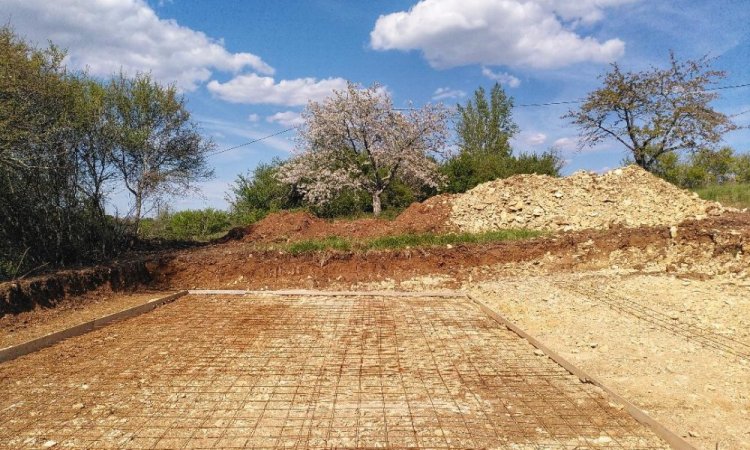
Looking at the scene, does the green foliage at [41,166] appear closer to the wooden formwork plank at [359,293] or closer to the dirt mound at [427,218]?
the wooden formwork plank at [359,293]

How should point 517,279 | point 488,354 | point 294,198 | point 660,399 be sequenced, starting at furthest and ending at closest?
point 294,198, point 517,279, point 488,354, point 660,399

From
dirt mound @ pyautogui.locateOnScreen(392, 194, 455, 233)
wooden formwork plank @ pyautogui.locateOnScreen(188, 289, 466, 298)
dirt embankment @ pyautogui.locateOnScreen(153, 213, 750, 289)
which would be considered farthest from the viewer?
dirt mound @ pyautogui.locateOnScreen(392, 194, 455, 233)

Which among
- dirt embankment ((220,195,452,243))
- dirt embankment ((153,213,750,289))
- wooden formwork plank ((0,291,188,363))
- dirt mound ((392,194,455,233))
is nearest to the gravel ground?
dirt embankment ((153,213,750,289))

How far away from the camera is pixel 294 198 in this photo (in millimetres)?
18297

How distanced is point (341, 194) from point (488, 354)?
41.9 ft

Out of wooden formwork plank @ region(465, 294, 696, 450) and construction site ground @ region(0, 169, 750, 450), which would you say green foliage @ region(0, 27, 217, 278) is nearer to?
construction site ground @ region(0, 169, 750, 450)

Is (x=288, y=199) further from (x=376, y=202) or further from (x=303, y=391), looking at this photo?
(x=303, y=391)

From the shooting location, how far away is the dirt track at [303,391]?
3.03 metres

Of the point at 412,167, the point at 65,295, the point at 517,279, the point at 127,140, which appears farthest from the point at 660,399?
the point at 412,167

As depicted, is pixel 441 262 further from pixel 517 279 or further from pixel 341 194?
pixel 341 194

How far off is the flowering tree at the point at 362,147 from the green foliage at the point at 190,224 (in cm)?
277

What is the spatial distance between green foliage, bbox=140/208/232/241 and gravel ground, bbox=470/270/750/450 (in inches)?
410

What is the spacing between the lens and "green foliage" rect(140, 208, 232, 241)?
1427cm

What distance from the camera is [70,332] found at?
17.8 feet
